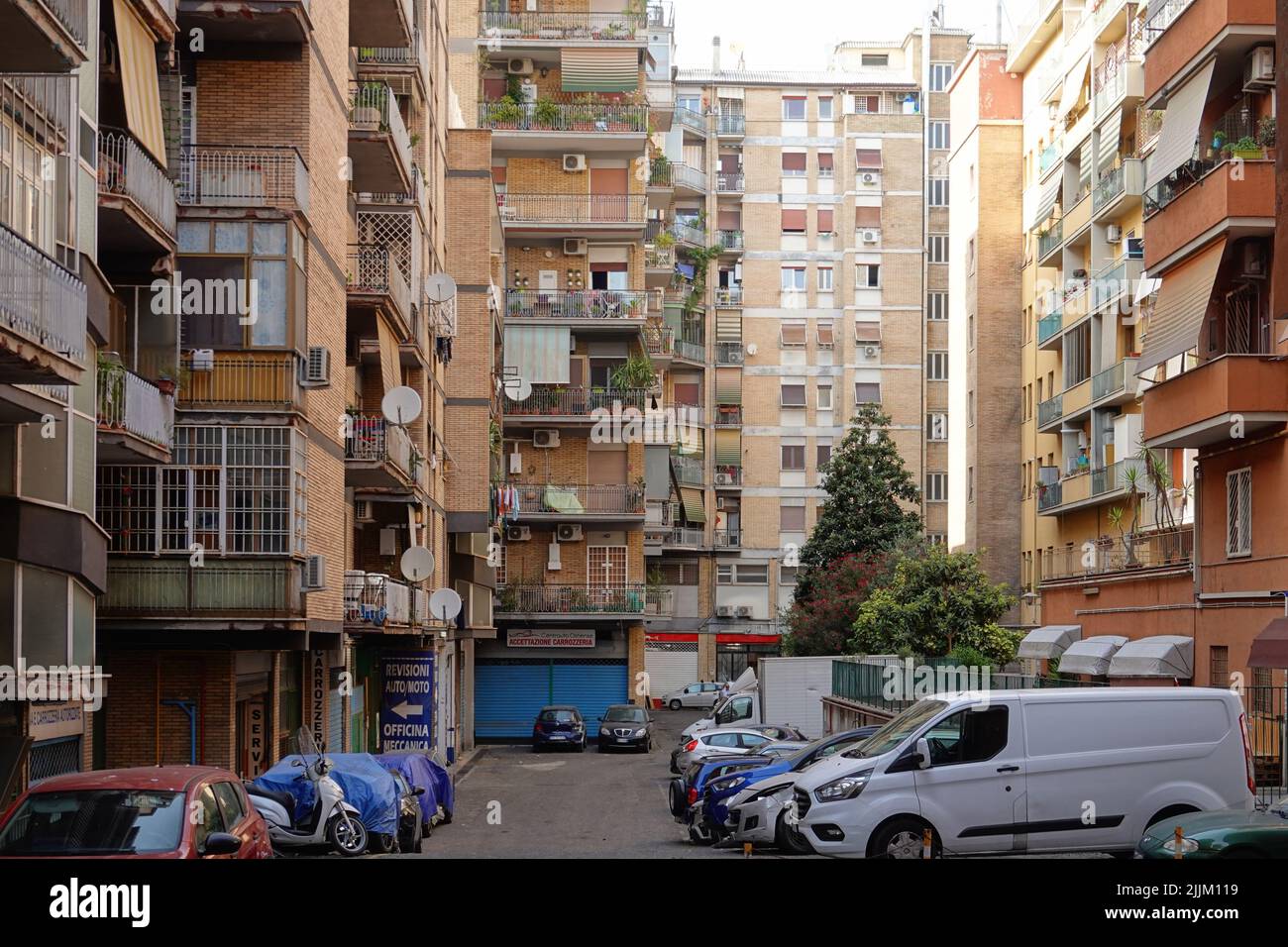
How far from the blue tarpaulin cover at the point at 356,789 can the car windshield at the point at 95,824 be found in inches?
371

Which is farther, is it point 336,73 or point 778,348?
point 778,348

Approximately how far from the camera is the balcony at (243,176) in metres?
23.3

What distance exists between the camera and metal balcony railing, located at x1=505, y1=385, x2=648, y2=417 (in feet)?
193

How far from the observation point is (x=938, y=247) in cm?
7800

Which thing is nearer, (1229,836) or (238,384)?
(1229,836)

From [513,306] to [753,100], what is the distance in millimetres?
25010

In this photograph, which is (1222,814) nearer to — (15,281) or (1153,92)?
(15,281)

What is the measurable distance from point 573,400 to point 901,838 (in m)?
43.7

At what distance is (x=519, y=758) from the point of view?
165 feet

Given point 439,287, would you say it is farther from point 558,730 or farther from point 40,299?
point 40,299

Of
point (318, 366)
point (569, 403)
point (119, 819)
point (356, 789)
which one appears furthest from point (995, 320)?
point (119, 819)

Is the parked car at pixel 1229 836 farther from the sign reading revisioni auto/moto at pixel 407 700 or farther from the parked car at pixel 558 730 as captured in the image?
the parked car at pixel 558 730

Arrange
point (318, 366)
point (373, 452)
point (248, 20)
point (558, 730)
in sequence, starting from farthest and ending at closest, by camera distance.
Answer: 1. point (558, 730)
2. point (373, 452)
3. point (318, 366)
4. point (248, 20)
